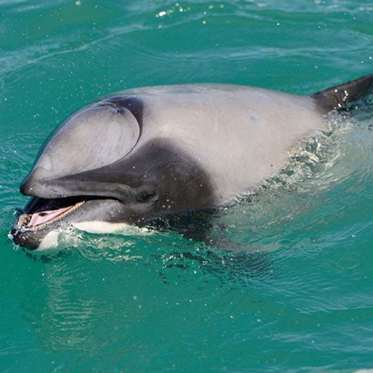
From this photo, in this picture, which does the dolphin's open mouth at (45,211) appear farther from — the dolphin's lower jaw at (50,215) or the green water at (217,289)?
the green water at (217,289)

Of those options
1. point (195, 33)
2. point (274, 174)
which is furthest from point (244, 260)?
point (195, 33)

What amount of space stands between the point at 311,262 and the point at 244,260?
76cm

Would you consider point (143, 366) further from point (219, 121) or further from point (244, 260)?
point (219, 121)

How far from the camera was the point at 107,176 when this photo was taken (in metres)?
9.52

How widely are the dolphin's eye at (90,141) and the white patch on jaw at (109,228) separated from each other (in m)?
0.51

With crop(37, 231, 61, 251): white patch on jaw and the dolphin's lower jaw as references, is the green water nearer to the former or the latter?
crop(37, 231, 61, 251): white patch on jaw

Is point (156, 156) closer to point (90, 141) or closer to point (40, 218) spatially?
point (90, 141)

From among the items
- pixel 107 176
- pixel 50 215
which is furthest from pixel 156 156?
pixel 50 215

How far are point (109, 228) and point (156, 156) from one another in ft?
2.73

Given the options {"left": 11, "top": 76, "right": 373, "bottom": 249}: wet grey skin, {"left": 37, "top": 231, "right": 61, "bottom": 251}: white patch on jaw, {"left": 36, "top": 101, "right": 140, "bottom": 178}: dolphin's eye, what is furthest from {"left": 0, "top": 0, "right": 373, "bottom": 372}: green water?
{"left": 36, "top": 101, "right": 140, "bottom": 178}: dolphin's eye

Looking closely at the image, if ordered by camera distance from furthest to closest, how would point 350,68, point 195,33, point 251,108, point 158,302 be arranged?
point 195,33
point 350,68
point 251,108
point 158,302

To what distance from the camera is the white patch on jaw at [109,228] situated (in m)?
9.52

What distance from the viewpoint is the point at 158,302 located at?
10.2 meters

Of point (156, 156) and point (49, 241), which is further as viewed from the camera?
point (156, 156)
